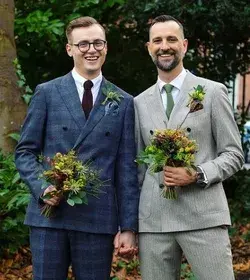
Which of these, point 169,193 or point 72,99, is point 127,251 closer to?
point 169,193

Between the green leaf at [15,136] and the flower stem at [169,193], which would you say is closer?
the flower stem at [169,193]

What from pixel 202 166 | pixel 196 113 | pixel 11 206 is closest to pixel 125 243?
pixel 202 166

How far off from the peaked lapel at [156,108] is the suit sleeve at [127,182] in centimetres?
17

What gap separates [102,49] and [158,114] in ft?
1.73

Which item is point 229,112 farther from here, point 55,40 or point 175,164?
point 55,40

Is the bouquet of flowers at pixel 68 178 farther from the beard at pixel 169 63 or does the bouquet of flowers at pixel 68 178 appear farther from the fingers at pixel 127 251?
the beard at pixel 169 63

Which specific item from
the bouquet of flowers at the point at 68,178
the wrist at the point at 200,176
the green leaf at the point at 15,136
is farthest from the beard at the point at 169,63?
the green leaf at the point at 15,136

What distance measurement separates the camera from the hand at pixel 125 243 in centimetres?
441

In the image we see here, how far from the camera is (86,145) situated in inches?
171

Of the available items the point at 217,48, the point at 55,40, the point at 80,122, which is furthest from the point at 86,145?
the point at 217,48

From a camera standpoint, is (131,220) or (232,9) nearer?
(131,220)

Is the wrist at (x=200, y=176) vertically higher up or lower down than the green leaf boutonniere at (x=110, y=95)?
lower down

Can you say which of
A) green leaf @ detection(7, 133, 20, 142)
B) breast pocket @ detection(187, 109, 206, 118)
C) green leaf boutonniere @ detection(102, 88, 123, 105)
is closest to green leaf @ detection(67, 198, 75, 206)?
green leaf boutonniere @ detection(102, 88, 123, 105)

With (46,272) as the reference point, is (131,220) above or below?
above
